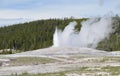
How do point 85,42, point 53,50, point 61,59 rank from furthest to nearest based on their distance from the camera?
point 85,42 → point 53,50 → point 61,59

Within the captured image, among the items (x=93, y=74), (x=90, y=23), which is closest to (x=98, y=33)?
(x=90, y=23)

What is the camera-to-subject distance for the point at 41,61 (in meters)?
66.9

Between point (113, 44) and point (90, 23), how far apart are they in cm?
1633

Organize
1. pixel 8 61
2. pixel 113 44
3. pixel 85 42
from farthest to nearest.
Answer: pixel 113 44 < pixel 85 42 < pixel 8 61

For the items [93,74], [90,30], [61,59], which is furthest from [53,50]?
[90,30]

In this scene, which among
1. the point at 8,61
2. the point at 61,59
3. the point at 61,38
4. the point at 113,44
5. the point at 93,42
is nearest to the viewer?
the point at 8,61

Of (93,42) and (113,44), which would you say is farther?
(113,44)

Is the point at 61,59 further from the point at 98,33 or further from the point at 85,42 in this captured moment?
the point at 98,33

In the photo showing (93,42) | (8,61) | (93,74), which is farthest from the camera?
(93,42)

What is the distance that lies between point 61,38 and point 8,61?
7760 cm

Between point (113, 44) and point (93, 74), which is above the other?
point (93, 74)

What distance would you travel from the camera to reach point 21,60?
67250mm

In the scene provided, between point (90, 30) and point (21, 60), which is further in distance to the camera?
point (90, 30)

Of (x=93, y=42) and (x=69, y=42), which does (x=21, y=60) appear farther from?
(x=93, y=42)
